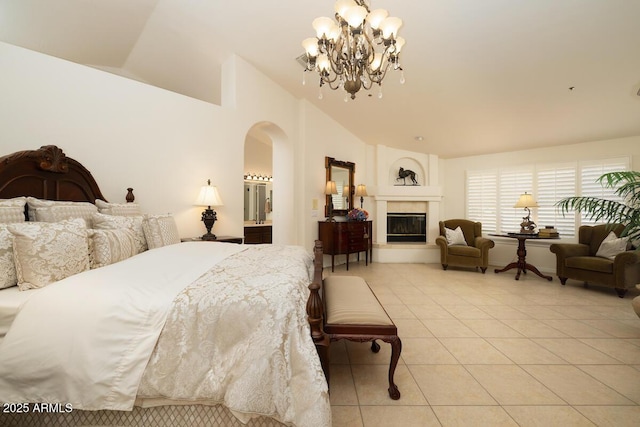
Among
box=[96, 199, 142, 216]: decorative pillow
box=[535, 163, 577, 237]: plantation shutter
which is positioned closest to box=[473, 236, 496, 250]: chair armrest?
box=[535, 163, 577, 237]: plantation shutter

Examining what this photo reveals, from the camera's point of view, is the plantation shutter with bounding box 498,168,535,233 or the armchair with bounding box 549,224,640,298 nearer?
the armchair with bounding box 549,224,640,298

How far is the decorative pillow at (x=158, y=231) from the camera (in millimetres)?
2455

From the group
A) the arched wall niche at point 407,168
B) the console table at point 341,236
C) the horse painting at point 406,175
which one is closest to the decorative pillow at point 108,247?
the console table at point 341,236

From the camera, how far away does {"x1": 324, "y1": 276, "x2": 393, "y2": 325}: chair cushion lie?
165 cm

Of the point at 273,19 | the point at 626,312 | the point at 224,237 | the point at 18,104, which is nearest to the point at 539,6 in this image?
the point at 273,19

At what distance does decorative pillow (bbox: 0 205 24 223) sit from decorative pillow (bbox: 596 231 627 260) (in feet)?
21.4

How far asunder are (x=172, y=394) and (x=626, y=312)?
4.54 m

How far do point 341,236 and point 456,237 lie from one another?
229cm

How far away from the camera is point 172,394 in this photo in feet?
3.91

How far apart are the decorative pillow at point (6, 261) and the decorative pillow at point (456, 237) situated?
225 inches

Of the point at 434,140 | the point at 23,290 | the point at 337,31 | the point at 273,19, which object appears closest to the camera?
the point at 23,290

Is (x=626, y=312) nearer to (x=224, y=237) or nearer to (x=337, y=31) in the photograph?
(x=337, y=31)

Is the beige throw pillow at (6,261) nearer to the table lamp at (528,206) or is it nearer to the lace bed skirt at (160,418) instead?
the lace bed skirt at (160,418)

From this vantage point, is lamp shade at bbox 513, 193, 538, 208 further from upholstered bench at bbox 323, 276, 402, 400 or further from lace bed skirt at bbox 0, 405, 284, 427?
lace bed skirt at bbox 0, 405, 284, 427
